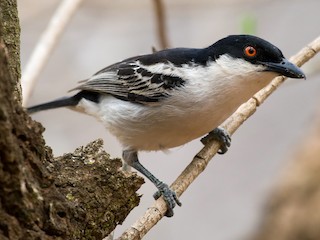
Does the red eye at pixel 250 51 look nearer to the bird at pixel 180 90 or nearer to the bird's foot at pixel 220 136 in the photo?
the bird at pixel 180 90

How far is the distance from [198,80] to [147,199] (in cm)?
411

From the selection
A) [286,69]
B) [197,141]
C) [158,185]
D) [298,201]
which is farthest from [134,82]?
[197,141]

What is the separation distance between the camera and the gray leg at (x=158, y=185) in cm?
301

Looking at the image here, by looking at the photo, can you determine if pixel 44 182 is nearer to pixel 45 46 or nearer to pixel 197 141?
pixel 45 46

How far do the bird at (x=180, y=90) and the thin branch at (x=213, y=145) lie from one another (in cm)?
6

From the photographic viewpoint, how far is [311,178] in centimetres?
532

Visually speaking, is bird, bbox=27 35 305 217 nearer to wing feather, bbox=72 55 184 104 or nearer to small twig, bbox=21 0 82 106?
wing feather, bbox=72 55 184 104

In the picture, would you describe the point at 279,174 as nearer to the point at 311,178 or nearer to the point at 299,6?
the point at 311,178

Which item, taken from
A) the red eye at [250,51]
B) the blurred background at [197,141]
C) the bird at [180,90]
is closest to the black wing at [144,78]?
the bird at [180,90]

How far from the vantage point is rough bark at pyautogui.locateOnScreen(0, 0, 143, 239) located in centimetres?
156

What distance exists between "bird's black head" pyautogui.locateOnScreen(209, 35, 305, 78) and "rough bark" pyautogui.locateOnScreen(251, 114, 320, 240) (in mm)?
2328

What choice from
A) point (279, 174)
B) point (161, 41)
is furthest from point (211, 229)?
point (161, 41)

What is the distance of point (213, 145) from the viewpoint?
3.23m

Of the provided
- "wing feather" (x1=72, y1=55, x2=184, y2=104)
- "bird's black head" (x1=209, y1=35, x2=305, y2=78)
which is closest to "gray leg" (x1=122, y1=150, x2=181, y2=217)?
"wing feather" (x1=72, y1=55, x2=184, y2=104)
